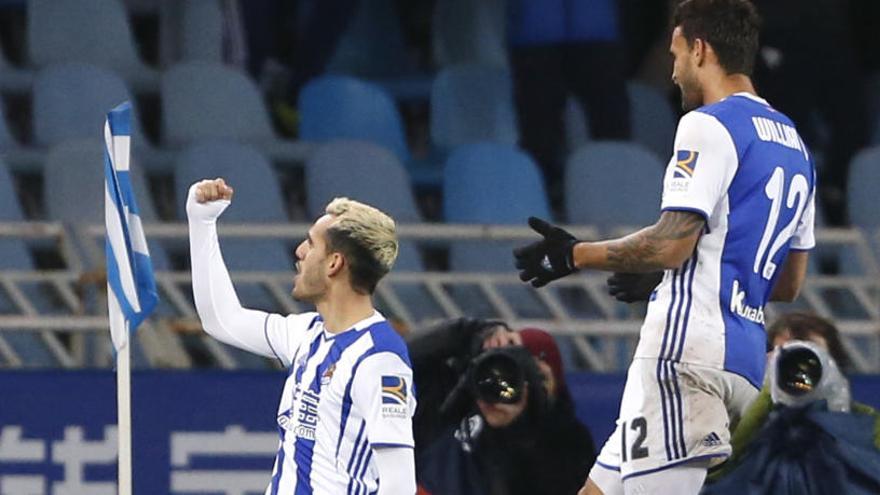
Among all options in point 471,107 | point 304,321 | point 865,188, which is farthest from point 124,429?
point 865,188

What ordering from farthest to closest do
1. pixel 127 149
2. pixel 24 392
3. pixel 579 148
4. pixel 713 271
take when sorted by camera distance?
pixel 579 148 < pixel 24 392 < pixel 127 149 < pixel 713 271

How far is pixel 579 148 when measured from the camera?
10188 mm

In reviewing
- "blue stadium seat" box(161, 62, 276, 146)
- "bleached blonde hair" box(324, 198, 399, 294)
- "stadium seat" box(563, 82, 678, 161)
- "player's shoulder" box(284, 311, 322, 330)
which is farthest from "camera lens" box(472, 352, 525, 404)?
"stadium seat" box(563, 82, 678, 161)

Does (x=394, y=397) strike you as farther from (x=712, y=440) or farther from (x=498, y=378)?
(x=498, y=378)

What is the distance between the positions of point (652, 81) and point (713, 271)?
6.52 m

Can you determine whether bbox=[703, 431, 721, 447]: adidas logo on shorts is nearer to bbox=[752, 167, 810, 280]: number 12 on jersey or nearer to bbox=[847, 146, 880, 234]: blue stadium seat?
bbox=[752, 167, 810, 280]: number 12 on jersey

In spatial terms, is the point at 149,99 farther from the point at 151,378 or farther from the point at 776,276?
Result: the point at 776,276

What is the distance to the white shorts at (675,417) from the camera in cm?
517

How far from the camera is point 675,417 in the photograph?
5.17 metres

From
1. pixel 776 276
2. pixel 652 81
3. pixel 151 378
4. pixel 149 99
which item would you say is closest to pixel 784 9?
pixel 652 81

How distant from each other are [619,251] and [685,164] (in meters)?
0.25

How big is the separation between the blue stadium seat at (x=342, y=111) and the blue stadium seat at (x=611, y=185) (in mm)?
974

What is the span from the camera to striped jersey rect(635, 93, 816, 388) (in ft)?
16.7

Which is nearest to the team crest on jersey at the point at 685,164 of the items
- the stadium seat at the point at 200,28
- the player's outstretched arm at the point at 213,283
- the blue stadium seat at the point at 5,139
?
the player's outstretched arm at the point at 213,283
